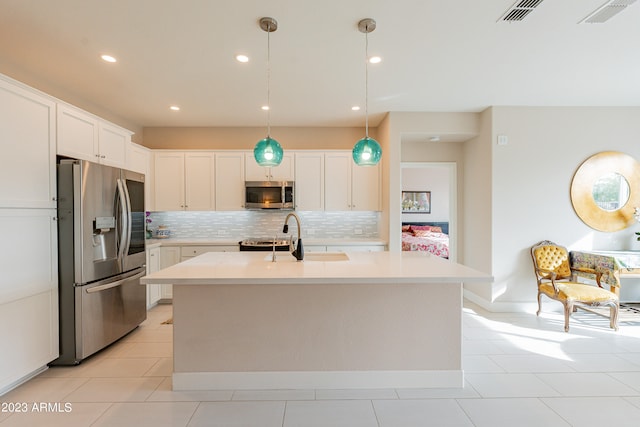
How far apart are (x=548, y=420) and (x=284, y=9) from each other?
317 cm

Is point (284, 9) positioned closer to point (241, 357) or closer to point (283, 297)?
point (283, 297)

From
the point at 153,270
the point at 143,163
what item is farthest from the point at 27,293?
the point at 143,163

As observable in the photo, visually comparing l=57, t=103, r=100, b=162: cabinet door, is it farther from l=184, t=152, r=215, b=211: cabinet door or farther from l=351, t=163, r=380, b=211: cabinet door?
l=351, t=163, r=380, b=211: cabinet door

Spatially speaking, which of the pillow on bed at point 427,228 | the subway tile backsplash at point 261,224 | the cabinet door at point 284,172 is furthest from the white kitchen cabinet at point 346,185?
the pillow on bed at point 427,228

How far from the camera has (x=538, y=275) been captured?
3836mm

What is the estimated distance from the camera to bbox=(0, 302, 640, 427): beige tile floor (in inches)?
75.9

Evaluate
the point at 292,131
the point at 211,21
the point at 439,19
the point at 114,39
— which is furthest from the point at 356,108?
the point at 114,39

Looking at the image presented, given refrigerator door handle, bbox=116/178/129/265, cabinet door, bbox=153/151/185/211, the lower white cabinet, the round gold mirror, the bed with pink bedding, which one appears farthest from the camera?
the bed with pink bedding

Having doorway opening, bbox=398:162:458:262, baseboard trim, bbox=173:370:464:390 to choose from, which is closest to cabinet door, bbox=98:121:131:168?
baseboard trim, bbox=173:370:464:390

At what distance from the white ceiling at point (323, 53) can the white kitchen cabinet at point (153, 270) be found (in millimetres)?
1920

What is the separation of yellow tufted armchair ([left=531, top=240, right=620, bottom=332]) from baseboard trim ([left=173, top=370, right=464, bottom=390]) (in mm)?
2075

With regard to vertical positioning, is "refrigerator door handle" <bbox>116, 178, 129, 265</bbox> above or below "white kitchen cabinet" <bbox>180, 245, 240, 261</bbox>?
above

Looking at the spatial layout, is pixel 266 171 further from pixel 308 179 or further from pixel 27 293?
pixel 27 293

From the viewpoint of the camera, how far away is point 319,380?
2.26 m
